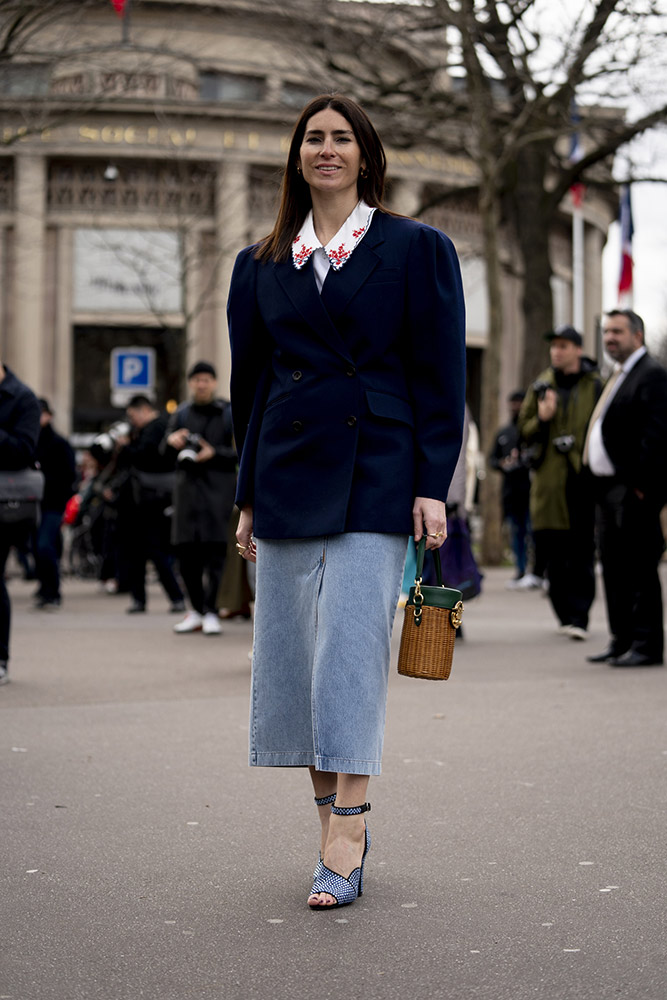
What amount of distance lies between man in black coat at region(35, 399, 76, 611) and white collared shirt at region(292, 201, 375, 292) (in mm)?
10747

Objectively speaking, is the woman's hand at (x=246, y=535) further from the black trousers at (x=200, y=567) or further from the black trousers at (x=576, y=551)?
the black trousers at (x=200, y=567)

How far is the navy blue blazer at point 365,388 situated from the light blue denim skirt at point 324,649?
0.29 ft

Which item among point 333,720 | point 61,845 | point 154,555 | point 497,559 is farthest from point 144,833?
point 497,559

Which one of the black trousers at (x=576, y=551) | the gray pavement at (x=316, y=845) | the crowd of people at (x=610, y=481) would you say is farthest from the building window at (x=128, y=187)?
the gray pavement at (x=316, y=845)

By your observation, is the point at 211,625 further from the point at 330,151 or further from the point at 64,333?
the point at 64,333

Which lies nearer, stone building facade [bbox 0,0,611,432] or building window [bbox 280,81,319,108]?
building window [bbox 280,81,319,108]

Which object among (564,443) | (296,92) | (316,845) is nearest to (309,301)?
(316,845)

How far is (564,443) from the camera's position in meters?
11.4

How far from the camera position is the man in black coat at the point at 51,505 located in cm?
→ 1496

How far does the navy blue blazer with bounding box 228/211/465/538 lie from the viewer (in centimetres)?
428

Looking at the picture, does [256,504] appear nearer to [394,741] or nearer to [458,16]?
[394,741]

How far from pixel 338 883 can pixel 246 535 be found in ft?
3.41

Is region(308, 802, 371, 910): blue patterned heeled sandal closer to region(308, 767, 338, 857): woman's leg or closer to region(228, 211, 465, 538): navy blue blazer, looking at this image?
region(308, 767, 338, 857): woman's leg

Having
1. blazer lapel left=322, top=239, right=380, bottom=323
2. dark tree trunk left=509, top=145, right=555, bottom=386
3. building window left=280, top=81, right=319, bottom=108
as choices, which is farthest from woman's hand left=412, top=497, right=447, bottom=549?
building window left=280, top=81, right=319, bottom=108
